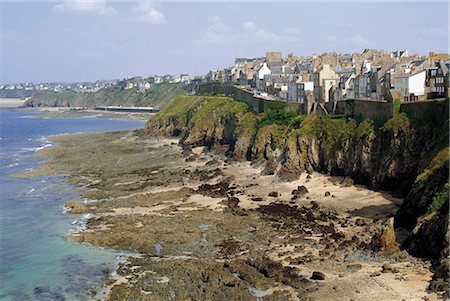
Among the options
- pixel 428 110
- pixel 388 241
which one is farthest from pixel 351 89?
pixel 388 241

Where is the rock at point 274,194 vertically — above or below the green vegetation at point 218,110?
below

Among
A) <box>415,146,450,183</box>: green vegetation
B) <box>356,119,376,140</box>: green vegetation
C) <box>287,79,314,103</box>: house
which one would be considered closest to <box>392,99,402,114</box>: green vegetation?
<box>356,119,376,140</box>: green vegetation

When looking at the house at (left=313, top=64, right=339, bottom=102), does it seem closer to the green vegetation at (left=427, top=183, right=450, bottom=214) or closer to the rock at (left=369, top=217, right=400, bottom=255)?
the green vegetation at (left=427, top=183, right=450, bottom=214)

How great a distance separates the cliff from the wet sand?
1.50 metres

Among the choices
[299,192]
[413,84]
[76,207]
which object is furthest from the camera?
[413,84]

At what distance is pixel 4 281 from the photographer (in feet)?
91.4

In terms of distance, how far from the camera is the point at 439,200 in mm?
28484

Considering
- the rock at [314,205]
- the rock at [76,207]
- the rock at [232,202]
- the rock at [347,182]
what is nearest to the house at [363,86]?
the rock at [347,182]

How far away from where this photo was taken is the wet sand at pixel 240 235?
24.8 metres

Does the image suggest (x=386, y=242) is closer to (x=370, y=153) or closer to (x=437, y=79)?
(x=370, y=153)

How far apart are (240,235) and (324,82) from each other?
114 feet

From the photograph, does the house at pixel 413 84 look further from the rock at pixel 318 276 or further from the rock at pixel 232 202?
the rock at pixel 318 276

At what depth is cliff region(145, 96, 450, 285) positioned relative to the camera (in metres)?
28.3

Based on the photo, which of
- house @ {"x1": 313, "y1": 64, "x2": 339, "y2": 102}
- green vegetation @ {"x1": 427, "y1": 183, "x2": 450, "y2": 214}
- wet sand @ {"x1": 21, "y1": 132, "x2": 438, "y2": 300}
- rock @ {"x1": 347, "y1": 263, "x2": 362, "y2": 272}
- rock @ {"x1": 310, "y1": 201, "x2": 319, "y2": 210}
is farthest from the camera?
house @ {"x1": 313, "y1": 64, "x2": 339, "y2": 102}
